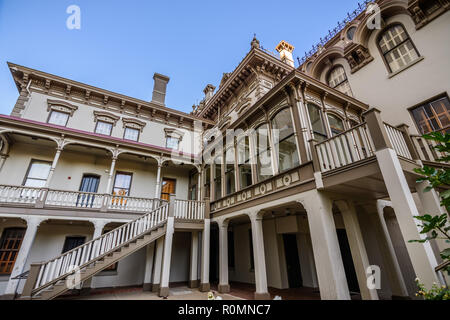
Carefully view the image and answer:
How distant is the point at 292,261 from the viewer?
10492 mm

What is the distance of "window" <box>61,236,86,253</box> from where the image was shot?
1122 centimetres

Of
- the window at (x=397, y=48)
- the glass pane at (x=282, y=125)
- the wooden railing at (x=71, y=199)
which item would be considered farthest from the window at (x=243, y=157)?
the wooden railing at (x=71, y=199)

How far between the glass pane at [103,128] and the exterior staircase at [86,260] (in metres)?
7.46

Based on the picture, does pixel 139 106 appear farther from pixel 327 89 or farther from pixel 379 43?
pixel 379 43

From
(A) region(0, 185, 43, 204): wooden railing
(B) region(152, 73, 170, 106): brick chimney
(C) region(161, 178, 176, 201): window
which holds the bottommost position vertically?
(A) region(0, 185, 43, 204): wooden railing

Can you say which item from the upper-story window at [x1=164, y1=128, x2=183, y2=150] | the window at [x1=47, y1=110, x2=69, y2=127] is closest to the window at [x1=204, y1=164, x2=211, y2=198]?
the upper-story window at [x1=164, y1=128, x2=183, y2=150]

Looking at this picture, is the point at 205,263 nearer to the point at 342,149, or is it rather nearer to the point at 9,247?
the point at 342,149

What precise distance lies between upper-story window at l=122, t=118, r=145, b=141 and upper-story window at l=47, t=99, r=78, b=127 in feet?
10.2

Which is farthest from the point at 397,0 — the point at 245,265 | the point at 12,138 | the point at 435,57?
the point at 12,138

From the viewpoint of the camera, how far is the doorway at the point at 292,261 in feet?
33.4

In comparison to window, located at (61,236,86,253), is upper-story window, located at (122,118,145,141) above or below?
above

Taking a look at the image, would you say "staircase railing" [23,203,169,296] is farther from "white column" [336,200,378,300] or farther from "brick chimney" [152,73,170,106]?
"brick chimney" [152,73,170,106]
